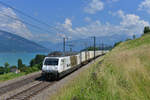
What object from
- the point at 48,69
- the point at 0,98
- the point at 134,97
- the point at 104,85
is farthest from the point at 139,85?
the point at 48,69

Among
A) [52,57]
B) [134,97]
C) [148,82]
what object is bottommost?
[134,97]

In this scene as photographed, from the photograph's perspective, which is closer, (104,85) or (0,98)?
(104,85)

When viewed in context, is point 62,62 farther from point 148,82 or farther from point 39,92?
point 148,82

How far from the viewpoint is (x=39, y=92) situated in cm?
1205

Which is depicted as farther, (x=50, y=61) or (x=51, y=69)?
(x=50, y=61)

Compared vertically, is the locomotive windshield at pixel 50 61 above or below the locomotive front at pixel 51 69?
above

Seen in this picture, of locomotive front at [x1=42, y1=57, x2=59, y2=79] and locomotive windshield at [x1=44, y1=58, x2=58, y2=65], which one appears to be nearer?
locomotive front at [x1=42, y1=57, x2=59, y2=79]

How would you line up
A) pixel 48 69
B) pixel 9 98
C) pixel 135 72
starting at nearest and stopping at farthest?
pixel 135 72 < pixel 9 98 < pixel 48 69

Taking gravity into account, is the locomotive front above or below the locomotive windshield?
below

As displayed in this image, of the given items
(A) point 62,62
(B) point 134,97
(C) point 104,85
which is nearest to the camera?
(B) point 134,97

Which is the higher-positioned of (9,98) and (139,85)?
(139,85)

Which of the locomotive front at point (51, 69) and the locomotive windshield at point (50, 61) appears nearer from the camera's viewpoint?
the locomotive front at point (51, 69)

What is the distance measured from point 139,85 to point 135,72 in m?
1.21

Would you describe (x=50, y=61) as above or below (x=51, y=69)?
above
